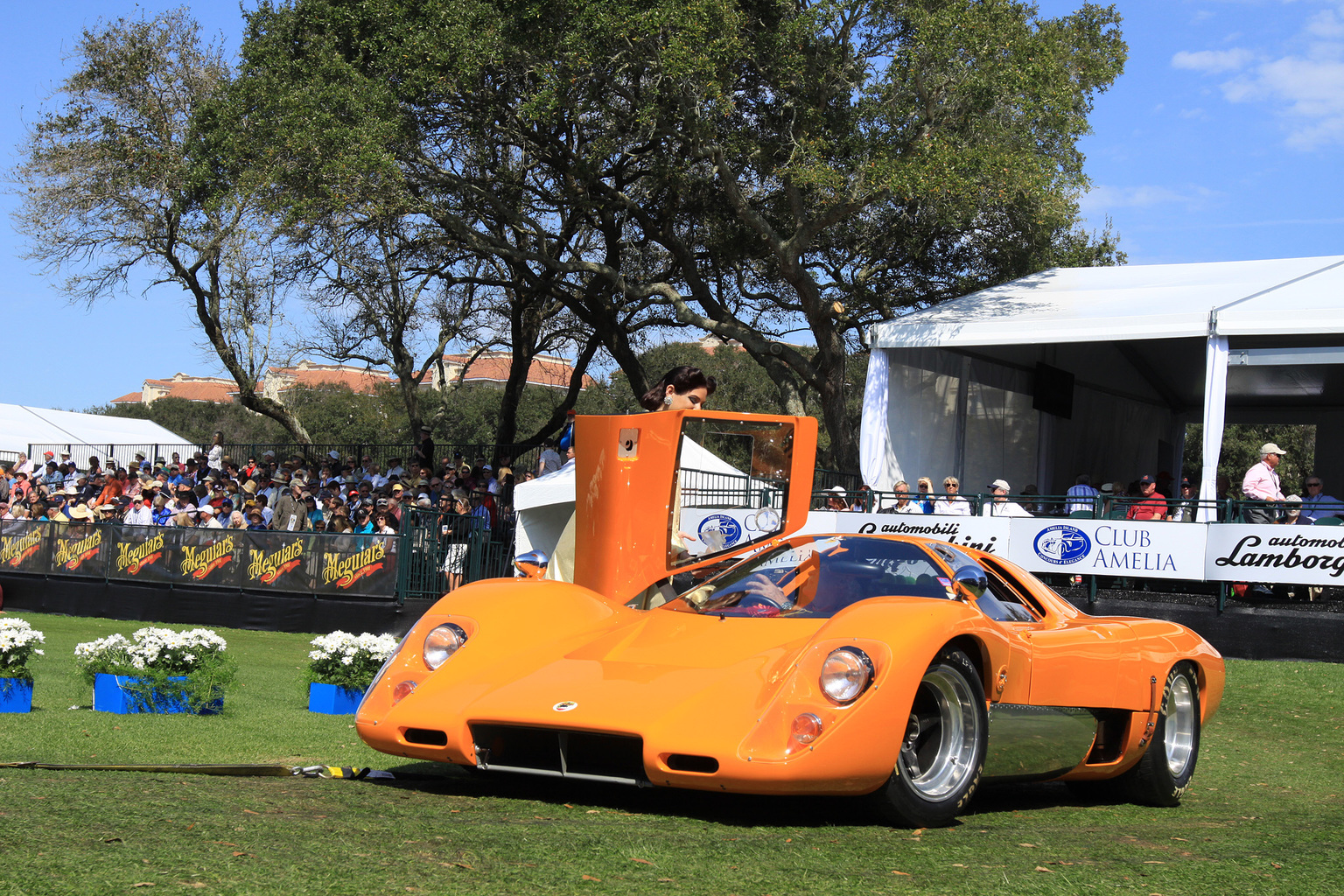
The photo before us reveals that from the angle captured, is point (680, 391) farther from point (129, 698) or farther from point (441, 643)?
point (129, 698)

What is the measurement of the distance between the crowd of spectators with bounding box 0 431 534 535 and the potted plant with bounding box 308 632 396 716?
7.12 m

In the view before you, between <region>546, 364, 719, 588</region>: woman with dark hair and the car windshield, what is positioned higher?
<region>546, 364, 719, 588</region>: woman with dark hair

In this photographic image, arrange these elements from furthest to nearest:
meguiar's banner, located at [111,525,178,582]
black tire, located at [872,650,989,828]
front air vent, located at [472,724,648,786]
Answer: meguiar's banner, located at [111,525,178,582] < black tire, located at [872,650,989,828] < front air vent, located at [472,724,648,786]

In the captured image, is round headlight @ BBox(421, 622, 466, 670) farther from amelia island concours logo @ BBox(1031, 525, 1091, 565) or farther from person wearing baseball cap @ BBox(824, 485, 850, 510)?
person wearing baseball cap @ BBox(824, 485, 850, 510)

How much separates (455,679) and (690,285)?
2056 centimetres

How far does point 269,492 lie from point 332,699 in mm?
14785

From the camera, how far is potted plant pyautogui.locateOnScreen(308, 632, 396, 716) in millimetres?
8648

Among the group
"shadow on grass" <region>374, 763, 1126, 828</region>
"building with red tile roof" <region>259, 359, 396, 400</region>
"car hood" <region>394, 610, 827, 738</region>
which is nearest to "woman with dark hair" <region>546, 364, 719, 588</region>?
"car hood" <region>394, 610, 827, 738</region>

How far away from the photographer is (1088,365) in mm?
22953

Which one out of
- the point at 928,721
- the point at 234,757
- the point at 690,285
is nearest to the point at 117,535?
the point at 690,285

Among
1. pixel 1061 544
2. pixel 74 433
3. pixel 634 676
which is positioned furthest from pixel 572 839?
pixel 74 433

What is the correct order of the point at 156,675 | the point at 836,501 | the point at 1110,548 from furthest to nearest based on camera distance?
the point at 836,501
the point at 1110,548
the point at 156,675

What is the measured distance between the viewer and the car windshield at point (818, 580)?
514 centimetres

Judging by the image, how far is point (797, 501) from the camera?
638cm
